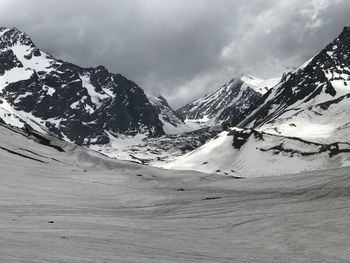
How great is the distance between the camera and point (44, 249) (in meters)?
→ 15.4

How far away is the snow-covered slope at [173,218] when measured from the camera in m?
15.8

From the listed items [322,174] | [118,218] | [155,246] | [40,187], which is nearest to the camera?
[155,246]

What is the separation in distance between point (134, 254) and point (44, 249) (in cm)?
251

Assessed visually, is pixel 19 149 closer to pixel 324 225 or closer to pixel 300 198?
pixel 300 198

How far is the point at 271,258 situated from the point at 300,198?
674 cm

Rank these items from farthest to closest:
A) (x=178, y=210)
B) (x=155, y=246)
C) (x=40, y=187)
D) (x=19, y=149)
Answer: (x=19, y=149), (x=40, y=187), (x=178, y=210), (x=155, y=246)

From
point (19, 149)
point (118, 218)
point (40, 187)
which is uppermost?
point (19, 149)

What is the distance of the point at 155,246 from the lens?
16.8 m

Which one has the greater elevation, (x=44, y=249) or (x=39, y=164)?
(x=39, y=164)

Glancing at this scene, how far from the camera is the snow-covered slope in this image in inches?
621

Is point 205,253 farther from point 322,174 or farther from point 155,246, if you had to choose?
point 322,174

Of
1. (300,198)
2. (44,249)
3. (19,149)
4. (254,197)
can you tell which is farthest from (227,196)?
(19,149)

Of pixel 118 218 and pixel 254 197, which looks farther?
pixel 254 197

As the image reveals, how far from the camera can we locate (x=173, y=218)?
2144cm
